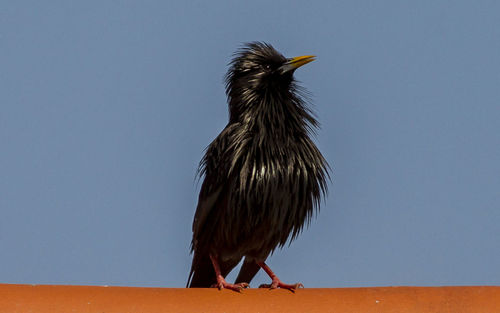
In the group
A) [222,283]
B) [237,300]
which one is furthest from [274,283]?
[237,300]

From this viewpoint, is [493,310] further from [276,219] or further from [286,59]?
[286,59]

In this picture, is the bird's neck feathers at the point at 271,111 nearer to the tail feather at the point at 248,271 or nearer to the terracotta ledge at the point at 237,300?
the tail feather at the point at 248,271

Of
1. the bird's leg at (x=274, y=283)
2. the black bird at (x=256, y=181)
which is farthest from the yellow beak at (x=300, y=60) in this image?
the bird's leg at (x=274, y=283)

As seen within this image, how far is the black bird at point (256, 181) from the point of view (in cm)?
542

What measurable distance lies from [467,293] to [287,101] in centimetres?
232

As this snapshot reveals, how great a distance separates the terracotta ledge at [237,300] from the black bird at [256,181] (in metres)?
1.04

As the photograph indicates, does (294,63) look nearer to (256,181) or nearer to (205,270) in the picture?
(256,181)

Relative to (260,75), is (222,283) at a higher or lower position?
lower

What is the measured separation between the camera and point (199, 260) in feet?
19.0

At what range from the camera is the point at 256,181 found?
17.6 ft

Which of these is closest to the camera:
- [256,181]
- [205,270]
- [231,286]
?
[231,286]

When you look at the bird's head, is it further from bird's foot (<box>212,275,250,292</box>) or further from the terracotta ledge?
the terracotta ledge

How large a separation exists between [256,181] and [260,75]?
100cm

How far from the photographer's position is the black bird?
213 inches
